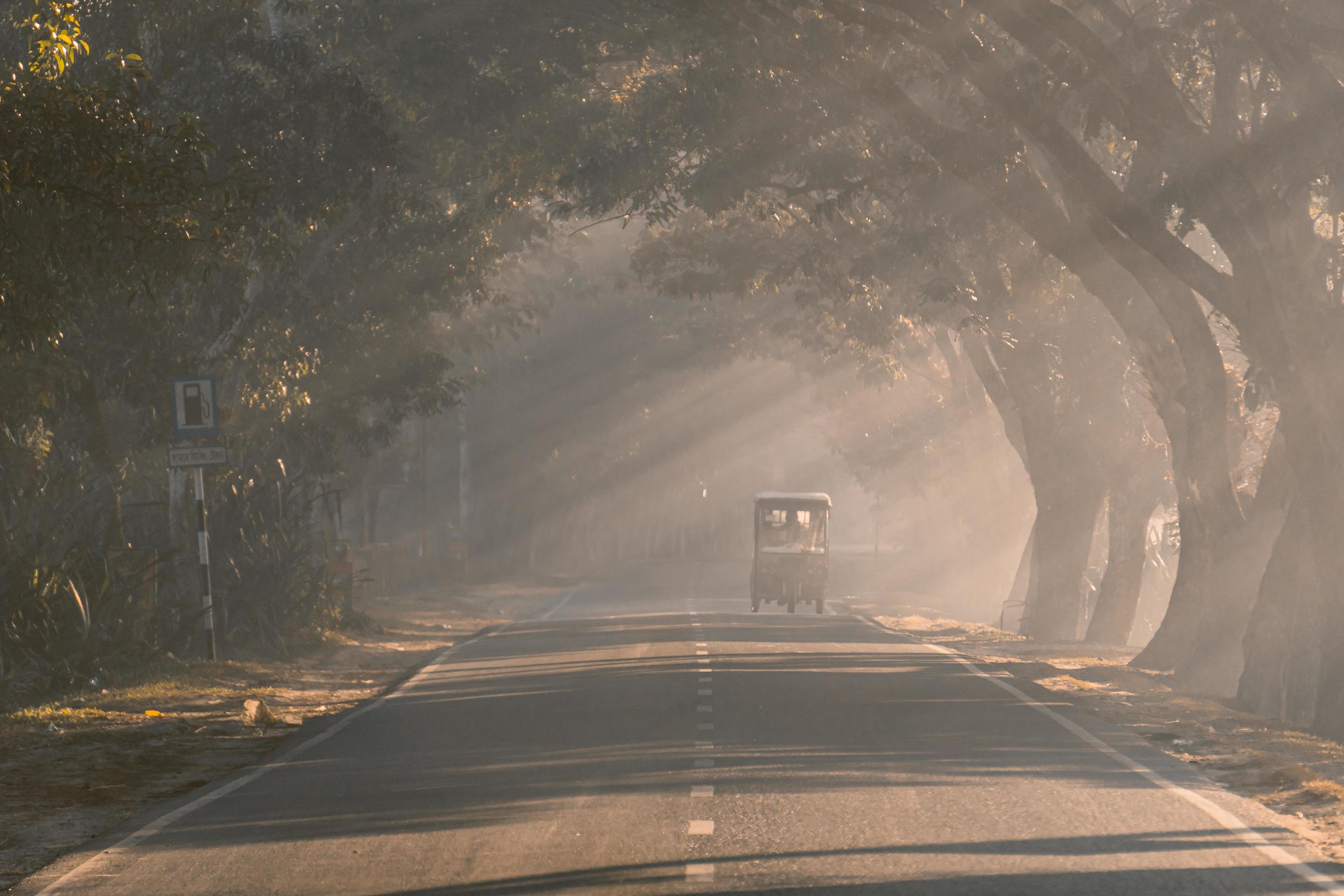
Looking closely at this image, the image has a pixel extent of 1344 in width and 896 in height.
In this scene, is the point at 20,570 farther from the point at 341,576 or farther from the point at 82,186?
the point at 341,576

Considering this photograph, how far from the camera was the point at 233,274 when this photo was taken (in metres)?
21.1

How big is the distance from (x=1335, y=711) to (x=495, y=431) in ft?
156

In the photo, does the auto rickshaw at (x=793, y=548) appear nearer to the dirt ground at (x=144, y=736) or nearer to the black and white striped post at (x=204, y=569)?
the dirt ground at (x=144, y=736)

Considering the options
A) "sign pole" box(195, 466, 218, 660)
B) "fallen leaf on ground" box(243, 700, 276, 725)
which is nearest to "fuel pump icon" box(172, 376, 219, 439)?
"sign pole" box(195, 466, 218, 660)

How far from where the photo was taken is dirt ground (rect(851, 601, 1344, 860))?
11023 millimetres

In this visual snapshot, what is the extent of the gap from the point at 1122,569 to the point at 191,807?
26565 millimetres

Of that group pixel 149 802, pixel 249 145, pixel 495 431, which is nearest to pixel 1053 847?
pixel 149 802

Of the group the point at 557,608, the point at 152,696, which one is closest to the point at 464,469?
the point at 557,608

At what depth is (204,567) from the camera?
1984 cm

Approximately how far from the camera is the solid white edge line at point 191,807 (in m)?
8.42

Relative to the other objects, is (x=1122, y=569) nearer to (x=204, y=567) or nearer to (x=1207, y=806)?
(x=204, y=567)

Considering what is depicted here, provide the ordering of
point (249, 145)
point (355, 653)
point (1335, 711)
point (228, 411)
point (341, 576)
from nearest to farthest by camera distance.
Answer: point (1335, 711) < point (249, 145) < point (228, 411) < point (355, 653) < point (341, 576)

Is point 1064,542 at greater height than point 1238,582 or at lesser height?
greater

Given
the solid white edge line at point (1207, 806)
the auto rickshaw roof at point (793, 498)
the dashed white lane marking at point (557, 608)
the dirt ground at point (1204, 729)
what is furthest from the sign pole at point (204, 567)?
the auto rickshaw roof at point (793, 498)
